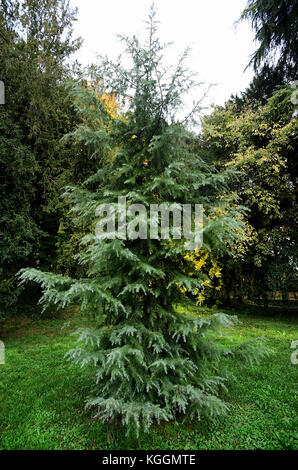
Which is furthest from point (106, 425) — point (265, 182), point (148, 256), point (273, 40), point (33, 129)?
point (273, 40)

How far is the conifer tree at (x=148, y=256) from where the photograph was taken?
2900 millimetres

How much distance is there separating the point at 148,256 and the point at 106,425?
6.93 feet

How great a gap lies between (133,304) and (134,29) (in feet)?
11.3

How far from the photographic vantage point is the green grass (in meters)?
2.93

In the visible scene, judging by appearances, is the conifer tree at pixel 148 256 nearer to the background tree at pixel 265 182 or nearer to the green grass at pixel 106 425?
the green grass at pixel 106 425

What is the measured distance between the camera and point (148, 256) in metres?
3.28

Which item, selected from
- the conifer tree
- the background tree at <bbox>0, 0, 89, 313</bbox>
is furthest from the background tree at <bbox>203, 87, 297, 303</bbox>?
the conifer tree

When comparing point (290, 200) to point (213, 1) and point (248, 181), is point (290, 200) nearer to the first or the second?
point (248, 181)

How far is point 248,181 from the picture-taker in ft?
32.4

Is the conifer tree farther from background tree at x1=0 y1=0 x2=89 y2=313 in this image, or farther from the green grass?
background tree at x1=0 y1=0 x2=89 y2=313

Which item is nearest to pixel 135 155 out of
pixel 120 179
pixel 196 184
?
pixel 120 179

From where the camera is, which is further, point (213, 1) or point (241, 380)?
point (213, 1)

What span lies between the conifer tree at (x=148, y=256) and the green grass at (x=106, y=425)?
0.24 metres

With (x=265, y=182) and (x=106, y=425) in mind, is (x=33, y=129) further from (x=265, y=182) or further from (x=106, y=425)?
(x=106, y=425)
